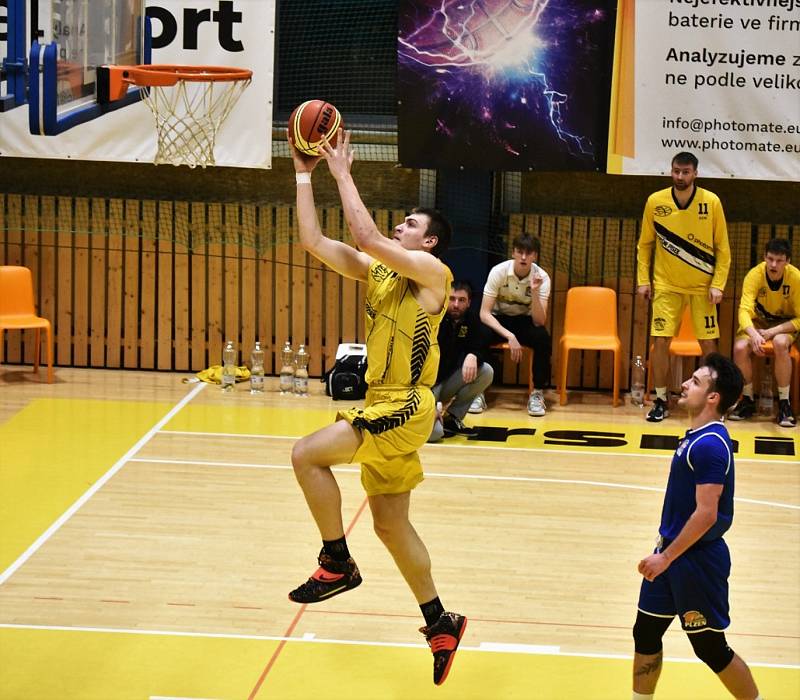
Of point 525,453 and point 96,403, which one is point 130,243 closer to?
point 96,403

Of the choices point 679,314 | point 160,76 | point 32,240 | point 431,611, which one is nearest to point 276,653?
point 431,611

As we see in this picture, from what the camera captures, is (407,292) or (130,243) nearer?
(407,292)

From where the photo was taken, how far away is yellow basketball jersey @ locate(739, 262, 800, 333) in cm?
1248

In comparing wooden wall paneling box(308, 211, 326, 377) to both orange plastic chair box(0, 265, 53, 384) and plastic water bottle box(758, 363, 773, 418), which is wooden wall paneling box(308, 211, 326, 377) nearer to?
orange plastic chair box(0, 265, 53, 384)

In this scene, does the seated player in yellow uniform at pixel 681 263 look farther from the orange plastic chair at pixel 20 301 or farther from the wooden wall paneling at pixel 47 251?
the wooden wall paneling at pixel 47 251

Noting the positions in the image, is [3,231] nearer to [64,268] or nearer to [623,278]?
[64,268]

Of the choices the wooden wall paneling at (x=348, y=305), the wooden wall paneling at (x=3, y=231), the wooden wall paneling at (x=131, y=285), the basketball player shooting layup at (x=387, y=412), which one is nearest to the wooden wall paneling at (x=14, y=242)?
the wooden wall paneling at (x=3, y=231)

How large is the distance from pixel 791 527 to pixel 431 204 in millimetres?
5637

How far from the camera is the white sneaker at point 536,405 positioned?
13016 mm

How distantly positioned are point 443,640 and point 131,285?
8.79m

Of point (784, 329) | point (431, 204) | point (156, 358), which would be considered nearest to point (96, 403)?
point (156, 358)

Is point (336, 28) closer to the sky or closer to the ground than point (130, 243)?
closer to the sky

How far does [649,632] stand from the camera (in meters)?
6.39

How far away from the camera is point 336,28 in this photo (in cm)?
1394
